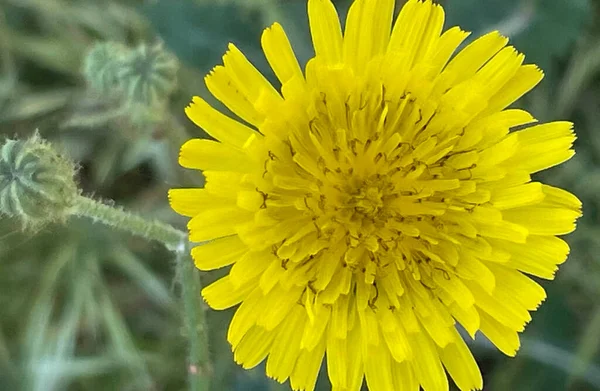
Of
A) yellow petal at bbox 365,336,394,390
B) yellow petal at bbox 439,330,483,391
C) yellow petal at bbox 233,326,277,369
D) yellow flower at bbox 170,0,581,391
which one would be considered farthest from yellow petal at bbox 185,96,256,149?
yellow petal at bbox 439,330,483,391

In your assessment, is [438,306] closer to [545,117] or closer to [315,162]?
[315,162]

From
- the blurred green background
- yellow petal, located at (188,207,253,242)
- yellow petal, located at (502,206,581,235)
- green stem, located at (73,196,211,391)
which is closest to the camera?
yellow petal, located at (188,207,253,242)

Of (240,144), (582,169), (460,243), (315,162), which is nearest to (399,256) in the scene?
(460,243)

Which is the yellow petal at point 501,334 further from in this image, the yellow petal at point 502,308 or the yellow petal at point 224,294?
the yellow petal at point 224,294

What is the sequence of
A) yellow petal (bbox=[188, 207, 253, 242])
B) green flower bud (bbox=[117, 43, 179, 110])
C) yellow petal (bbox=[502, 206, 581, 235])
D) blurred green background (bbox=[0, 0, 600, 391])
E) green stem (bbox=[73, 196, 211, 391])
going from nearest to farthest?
yellow petal (bbox=[188, 207, 253, 242]), yellow petal (bbox=[502, 206, 581, 235]), green stem (bbox=[73, 196, 211, 391]), green flower bud (bbox=[117, 43, 179, 110]), blurred green background (bbox=[0, 0, 600, 391])

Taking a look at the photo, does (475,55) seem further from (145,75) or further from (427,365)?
(145,75)

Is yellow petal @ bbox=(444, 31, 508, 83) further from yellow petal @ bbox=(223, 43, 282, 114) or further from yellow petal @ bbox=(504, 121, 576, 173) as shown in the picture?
yellow petal @ bbox=(223, 43, 282, 114)

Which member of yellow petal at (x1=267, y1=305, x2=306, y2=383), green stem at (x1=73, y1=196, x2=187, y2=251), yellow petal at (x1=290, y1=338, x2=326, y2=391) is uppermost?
green stem at (x1=73, y1=196, x2=187, y2=251)
